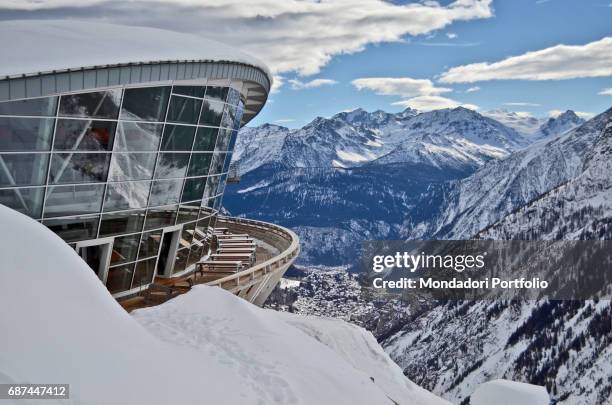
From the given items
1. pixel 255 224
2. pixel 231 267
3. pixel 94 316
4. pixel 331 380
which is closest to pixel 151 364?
pixel 94 316

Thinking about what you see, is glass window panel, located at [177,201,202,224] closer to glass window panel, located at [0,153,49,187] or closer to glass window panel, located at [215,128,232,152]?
glass window panel, located at [215,128,232,152]

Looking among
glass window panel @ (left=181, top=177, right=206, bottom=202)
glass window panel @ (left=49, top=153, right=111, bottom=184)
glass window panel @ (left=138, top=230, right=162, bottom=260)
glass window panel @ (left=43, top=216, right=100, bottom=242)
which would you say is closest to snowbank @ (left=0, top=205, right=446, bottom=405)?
glass window panel @ (left=43, top=216, right=100, bottom=242)

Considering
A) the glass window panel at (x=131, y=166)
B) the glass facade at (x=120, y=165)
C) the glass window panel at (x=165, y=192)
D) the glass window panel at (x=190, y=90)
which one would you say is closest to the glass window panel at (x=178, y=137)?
the glass facade at (x=120, y=165)

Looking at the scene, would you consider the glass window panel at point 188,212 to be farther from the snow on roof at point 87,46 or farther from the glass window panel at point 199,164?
the snow on roof at point 87,46

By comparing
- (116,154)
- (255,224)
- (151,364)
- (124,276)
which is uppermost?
(116,154)

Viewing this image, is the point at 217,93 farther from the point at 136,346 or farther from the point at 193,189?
the point at 136,346

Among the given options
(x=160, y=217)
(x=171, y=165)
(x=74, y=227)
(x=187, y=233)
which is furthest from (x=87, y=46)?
(x=187, y=233)

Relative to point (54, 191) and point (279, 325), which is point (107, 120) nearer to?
point (54, 191)
